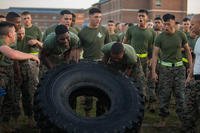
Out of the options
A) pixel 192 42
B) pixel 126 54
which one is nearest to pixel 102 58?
pixel 126 54

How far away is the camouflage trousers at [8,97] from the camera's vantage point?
236 inches

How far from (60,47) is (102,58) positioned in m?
0.68

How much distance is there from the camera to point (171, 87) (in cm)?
719

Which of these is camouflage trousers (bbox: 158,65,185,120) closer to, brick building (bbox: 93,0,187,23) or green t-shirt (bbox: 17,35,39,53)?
green t-shirt (bbox: 17,35,39,53)

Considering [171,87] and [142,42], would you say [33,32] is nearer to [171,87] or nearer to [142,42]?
[142,42]

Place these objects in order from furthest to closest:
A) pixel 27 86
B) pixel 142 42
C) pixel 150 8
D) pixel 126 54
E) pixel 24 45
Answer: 1. pixel 150 8
2. pixel 142 42
3. pixel 24 45
4. pixel 27 86
5. pixel 126 54

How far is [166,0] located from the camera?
6556 centimetres

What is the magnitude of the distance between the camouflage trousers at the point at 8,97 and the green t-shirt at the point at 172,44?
278 centimetres

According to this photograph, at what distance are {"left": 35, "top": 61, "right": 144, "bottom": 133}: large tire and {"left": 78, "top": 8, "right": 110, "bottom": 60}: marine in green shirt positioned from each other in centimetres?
179

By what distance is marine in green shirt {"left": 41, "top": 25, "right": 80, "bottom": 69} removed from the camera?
606 centimetres

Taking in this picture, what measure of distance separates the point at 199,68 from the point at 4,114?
3.21 m

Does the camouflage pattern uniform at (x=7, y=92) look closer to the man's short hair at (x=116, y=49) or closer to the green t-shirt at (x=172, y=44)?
the man's short hair at (x=116, y=49)

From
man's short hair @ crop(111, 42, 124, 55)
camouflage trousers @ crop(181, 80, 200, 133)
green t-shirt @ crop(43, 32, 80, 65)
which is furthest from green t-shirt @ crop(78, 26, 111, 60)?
camouflage trousers @ crop(181, 80, 200, 133)

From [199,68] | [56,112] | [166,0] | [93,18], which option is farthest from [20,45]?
[166,0]
